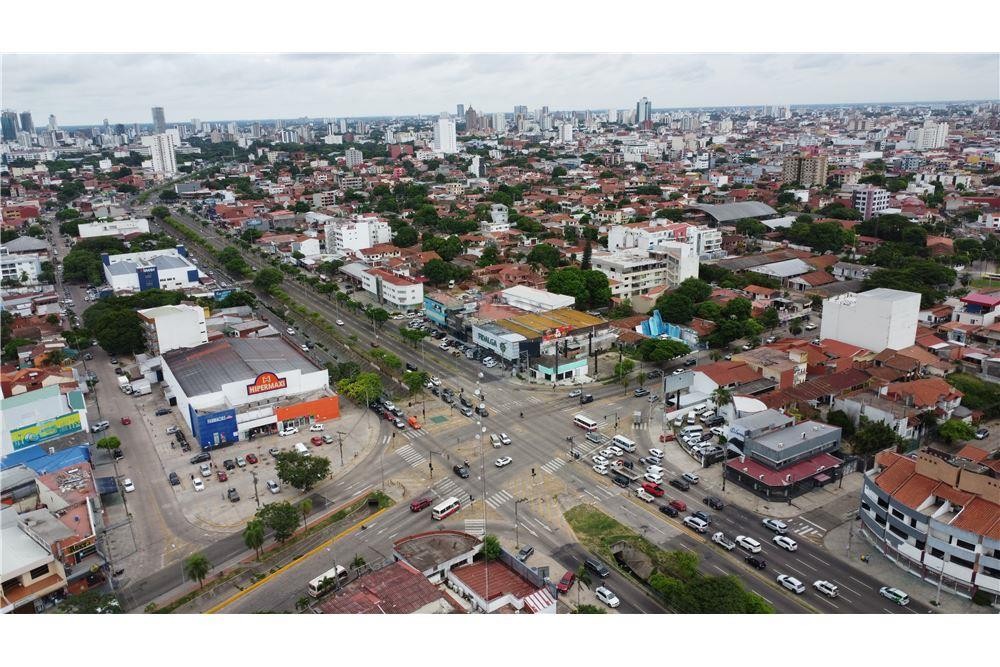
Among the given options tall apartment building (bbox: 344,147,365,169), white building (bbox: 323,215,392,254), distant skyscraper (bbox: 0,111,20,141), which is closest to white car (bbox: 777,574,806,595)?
white building (bbox: 323,215,392,254)

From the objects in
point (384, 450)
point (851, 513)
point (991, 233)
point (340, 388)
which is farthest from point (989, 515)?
point (991, 233)

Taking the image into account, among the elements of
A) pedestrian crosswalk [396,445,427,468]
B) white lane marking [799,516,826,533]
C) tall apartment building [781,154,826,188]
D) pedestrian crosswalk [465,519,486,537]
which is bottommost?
white lane marking [799,516,826,533]

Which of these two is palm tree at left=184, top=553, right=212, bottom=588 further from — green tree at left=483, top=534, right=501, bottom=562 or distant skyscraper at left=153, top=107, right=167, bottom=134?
distant skyscraper at left=153, top=107, right=167, bottom=134

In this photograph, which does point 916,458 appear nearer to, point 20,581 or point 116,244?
point 20,581

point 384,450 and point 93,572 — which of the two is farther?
point 384,450

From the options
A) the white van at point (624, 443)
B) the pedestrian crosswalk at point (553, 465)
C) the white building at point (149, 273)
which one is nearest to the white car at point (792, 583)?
the white van at point (624, 443)

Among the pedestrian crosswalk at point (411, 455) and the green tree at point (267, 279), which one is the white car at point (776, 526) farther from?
the green tree at point (267, 279)

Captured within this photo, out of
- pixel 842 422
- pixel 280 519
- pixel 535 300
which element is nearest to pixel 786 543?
pixel 842 422

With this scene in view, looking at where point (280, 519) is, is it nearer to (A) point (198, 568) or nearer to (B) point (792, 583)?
(A) point (198, 568)
